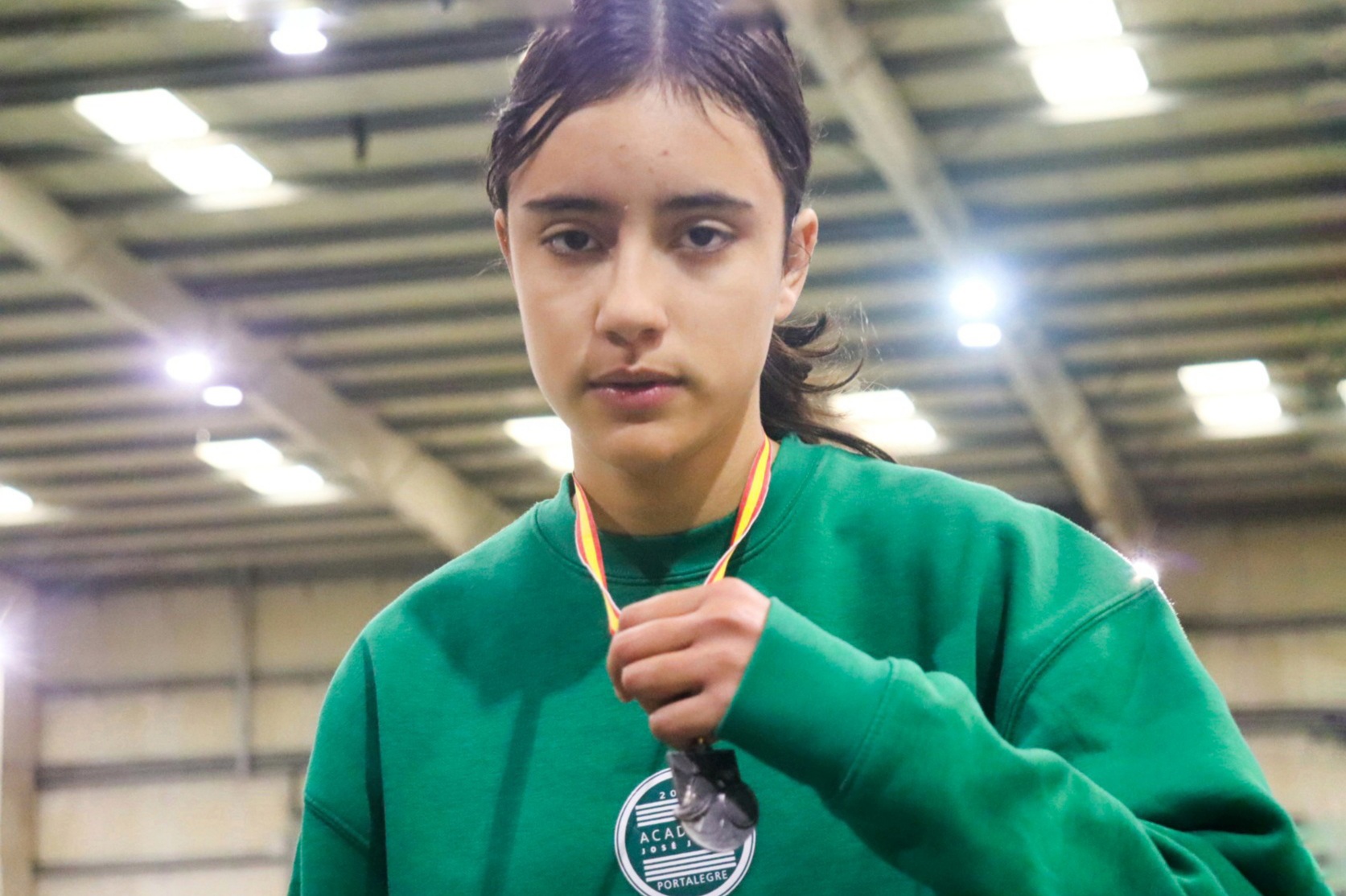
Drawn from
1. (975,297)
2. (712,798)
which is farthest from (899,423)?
(712,798)

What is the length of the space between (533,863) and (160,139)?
9076mm

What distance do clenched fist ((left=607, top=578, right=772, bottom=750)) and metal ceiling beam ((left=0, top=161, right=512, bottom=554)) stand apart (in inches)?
386

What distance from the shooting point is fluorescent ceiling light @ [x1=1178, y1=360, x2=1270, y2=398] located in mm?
13258

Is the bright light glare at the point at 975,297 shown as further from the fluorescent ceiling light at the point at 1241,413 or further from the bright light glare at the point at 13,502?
the bright light glare at the point at 13,502

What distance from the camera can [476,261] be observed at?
11594 millimetres

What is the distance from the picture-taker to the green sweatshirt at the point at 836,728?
3.84ft

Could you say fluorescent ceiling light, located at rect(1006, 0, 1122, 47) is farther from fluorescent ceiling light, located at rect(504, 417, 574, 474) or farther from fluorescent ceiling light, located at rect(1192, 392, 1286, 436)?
fluorescent ceiling light, located at rect(504, 417, 574, 474)

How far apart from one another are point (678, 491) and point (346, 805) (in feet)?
1.28

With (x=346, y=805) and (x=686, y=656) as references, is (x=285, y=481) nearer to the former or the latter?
(x=346, y=805)

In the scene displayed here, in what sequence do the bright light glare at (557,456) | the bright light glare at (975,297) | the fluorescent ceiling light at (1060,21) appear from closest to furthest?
the fluorescent ceiling light at (1060,21)
the bright light glare at (975,297)
the bright light glare at (557,456)

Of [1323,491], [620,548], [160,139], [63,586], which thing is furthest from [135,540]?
[620,548]

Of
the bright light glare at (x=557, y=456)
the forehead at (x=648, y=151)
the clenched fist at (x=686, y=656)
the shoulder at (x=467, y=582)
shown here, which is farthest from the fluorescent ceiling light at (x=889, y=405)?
the clenched fist at (x=686, y=656)

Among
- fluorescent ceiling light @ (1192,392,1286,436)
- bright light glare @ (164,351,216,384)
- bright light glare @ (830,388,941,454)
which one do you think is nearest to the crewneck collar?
bright light glare @ (164,351,216,384)

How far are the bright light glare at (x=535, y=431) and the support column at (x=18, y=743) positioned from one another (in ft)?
17.9
